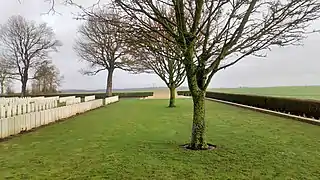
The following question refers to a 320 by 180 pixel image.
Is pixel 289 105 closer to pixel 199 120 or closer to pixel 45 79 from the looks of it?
pixel 199 120

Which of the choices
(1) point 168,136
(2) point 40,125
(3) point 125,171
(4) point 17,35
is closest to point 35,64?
(4) point 17,35

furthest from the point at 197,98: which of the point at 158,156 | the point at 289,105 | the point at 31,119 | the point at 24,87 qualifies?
the point at 24,87

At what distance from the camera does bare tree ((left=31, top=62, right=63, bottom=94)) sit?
1656 inches

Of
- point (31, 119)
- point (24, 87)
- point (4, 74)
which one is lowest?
point (31, 119)

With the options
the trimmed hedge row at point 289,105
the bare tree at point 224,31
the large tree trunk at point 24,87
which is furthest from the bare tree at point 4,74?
the bare tree at point 224,31

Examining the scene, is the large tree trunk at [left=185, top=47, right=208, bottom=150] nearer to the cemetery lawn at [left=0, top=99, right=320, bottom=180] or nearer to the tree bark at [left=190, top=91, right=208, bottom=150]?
the tree bark at [left=190, top=91, right=208, bottom=150]

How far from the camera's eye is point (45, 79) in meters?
42.7

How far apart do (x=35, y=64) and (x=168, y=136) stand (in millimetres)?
38321

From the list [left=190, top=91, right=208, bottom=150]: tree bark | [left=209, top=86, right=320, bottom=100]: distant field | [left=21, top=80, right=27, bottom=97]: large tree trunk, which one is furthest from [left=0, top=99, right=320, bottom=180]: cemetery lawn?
[left=21, top=80, right=27, bottom=97]: large tree trunk

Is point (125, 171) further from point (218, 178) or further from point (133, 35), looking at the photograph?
point (133, 35)

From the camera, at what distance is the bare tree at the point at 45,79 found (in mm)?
42062

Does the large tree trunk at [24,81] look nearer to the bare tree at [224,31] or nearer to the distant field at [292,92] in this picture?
the distant field at [292,92]

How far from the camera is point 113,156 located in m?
5.94

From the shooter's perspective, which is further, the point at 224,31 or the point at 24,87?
the point at 24,87
